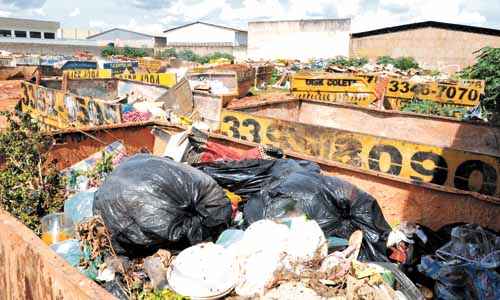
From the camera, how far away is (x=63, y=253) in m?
3.11

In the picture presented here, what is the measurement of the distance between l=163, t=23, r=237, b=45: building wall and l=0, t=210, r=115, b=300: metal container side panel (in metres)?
56.5

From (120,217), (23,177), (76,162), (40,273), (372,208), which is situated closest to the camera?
(40,273)

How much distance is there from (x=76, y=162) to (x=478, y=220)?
4.65m

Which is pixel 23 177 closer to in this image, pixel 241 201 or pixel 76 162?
pixel 76 162

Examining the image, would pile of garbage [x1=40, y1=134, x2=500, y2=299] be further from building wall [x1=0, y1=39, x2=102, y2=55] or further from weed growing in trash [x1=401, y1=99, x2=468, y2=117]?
building wall [x1=0, y1=39, x2=102, y2=55]

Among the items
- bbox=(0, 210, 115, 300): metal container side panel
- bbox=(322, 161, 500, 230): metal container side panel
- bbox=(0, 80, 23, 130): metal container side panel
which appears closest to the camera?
bbox=(0, 210, 115, 300): metal container side panel

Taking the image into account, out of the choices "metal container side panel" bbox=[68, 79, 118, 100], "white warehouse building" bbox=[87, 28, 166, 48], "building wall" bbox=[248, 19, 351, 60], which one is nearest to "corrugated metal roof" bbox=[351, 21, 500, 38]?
"building wall" bbox=[248, 19, 351, 60]

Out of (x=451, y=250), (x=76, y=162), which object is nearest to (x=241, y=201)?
(x=451, y=250)

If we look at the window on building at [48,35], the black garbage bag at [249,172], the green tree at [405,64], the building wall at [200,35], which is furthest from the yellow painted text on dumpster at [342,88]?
the window on building at [48,35]

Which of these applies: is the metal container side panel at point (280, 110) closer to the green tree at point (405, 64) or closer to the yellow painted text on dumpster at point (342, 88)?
the yellow painted text on dumpster at point (342, 88)

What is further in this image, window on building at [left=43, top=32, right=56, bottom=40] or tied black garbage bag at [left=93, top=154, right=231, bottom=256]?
window on building at [left=43, top=32, right=56, bottom=40]

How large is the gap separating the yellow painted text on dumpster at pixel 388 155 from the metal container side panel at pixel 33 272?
337 centimetres

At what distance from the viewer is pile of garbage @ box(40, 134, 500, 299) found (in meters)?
2.46

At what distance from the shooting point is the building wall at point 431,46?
3120cm
